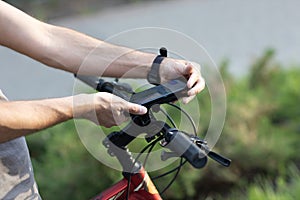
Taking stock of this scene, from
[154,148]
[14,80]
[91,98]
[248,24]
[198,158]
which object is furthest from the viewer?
[248,24]

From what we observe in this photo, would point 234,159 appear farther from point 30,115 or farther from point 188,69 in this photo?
point 30,115

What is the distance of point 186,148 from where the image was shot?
175 centimetres

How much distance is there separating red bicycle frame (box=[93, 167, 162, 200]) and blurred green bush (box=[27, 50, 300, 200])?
1.47 meters

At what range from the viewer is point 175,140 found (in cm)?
181

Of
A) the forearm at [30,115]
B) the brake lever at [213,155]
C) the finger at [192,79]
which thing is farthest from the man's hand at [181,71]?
the forearm at [30,115]

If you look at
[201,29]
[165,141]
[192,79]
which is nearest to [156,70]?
[192,79]

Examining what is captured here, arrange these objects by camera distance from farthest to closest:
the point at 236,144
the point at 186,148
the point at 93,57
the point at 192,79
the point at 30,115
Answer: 1. the point at 236,144
2. the point at 93,57
3. the point at 192,79
4. the point at 30,115
5. the point at 186,148

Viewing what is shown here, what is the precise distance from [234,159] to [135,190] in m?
2.21

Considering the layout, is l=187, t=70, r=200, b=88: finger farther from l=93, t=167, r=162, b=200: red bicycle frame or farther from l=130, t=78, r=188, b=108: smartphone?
l=93, t=167, r=162, b=200: red bicycle frame

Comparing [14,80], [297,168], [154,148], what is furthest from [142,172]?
[14,80]

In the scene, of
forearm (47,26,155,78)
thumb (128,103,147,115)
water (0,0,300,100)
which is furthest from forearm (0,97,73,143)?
water (0,0,300,100)

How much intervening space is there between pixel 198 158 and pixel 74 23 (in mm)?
7904

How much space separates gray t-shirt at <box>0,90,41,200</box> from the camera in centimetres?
216

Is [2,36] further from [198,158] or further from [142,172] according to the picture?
[198,158]
